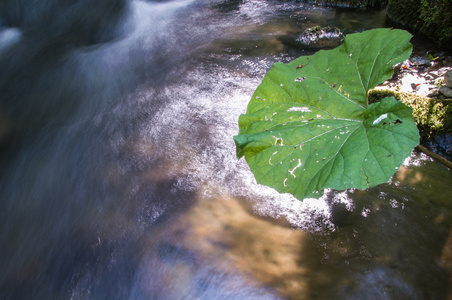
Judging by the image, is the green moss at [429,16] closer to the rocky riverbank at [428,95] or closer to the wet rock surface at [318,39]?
the rocky riverbank at [428,95]

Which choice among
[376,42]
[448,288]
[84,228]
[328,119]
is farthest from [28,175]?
[448,288]

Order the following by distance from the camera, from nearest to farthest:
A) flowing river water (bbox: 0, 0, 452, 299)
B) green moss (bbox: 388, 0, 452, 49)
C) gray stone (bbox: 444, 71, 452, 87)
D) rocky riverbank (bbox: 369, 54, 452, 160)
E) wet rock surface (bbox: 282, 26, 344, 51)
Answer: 1. flowing river water (bbox: 0, 0, 452, 299)
2. rocky riverbank (bbox: 369, 54, 452, 160)
3. gray stone (bbox: 444, 71, 452, 87)
4. green moss (bbox: 388, 0, 452, 49)
5. wet rock surface (bbox: 282, 26, 344, 51)

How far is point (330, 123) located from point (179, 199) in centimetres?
144

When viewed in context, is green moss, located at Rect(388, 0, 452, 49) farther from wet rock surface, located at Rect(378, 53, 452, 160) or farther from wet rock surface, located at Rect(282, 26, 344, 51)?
wet rock surface, located at Rect(282, 26, 344, 51)

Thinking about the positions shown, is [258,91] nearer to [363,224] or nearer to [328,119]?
[328,119]

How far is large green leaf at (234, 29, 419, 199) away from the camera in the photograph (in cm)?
168

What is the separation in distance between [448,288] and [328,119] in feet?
3.84

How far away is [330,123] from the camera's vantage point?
1.99 meters

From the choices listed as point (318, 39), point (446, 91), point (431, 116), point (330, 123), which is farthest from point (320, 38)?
point (330, 123)

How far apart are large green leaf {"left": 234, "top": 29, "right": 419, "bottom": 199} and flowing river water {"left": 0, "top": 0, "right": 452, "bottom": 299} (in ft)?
2.30

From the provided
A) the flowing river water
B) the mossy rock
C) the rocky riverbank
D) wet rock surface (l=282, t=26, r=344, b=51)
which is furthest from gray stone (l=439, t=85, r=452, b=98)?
wet rock surface (l=282, t=26, r=344, b=51)

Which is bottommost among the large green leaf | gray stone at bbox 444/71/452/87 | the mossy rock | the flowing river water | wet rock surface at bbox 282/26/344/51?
the flowing river water

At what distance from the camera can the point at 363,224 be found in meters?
2.25

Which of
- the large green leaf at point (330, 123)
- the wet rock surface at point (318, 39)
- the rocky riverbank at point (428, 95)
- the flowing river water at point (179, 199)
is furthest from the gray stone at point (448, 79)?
the wet rock surface at point (318, 39)
